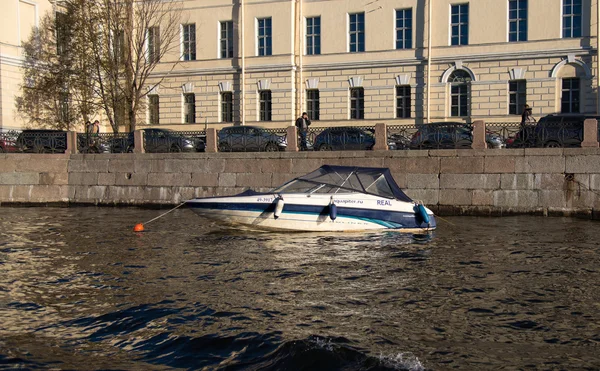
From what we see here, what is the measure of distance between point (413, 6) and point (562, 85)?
761 cm

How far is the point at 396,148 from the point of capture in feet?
68.3

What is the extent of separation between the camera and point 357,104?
32.9m

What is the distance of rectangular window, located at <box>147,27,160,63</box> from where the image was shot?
111ft

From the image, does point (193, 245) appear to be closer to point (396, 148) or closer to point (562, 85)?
point (396, 148)

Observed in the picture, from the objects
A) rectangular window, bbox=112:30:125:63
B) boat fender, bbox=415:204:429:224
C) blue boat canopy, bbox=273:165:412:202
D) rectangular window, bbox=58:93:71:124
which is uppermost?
rectangular window, bbox=112:30:125:63

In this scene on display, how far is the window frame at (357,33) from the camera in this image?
107 feet

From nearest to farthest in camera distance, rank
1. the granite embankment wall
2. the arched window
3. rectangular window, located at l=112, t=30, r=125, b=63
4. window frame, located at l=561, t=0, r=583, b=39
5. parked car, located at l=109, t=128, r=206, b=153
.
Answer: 1. the granite embankment wall
2. parked car, located at l=109, t=128, r=206, b=153
3. window frame, located at l=561, t=0, r=583, b=39
4. the arched window
5. rectangular window, located at l=112, t=30, r=125, b=63

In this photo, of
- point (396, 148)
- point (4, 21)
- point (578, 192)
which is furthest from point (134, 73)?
point (578, 192)

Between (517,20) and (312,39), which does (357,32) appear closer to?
(312,39)

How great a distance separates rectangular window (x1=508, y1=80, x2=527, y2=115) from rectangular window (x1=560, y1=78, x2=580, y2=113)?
1609mm

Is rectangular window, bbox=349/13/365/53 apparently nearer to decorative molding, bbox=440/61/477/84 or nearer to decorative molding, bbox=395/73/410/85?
decorative molding, bbox=395/73/410/85

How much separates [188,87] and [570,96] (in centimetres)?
1845

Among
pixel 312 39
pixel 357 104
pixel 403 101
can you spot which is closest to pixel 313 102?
pixel 357 104

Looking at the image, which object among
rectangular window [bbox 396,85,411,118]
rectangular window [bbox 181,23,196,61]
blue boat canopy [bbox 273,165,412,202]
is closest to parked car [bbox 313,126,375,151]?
blue boat canopy [bbox 273,165,412,202]
